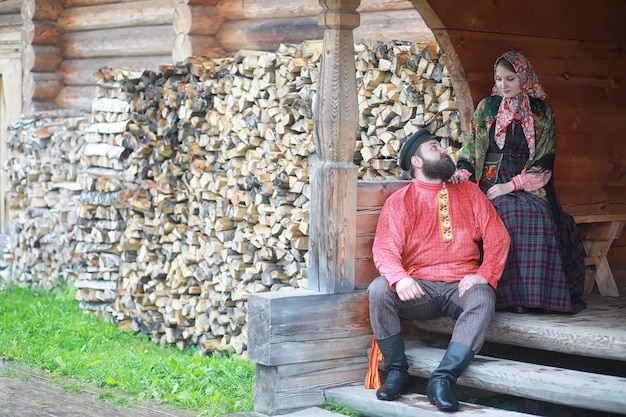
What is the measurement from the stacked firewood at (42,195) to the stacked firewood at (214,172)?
48cm

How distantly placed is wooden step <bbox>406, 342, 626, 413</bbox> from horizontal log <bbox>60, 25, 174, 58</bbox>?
5078 millimetres

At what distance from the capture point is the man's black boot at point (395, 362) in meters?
4.89

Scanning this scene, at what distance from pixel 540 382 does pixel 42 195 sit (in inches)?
260

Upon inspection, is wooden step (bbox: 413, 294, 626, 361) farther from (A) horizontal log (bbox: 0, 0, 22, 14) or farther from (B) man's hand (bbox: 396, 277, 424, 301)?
(A) horizontal log (bbox: 0, 0, 22, 14)

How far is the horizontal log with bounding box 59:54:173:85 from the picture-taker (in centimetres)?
975

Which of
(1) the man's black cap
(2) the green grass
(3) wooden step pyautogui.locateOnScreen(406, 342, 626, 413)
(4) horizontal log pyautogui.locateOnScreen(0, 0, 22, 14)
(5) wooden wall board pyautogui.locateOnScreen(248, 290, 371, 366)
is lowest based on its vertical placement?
(2) the green grass

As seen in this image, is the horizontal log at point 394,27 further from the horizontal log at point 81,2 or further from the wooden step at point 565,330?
the horizontal log at point 81,2

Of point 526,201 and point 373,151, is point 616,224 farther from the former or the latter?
point 373,151

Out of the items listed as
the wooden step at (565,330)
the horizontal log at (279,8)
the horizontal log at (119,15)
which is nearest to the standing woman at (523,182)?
the wooden step at (565,330)

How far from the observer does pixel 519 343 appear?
16.1ft

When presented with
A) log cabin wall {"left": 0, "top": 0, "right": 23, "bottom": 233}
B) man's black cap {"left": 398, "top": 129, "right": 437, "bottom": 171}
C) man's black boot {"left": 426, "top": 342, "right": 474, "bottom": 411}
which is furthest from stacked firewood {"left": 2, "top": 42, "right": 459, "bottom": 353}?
log cabin wall {"left": 0, "top": 0, "right": 23, "bottom": 233}

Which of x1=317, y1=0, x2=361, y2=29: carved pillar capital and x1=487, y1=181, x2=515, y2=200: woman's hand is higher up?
x1=317, y1=0, x2=361, y2=29: carved pillar capital

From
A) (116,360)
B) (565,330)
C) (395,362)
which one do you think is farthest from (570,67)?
(116,360)

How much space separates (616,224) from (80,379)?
3.14 meters
